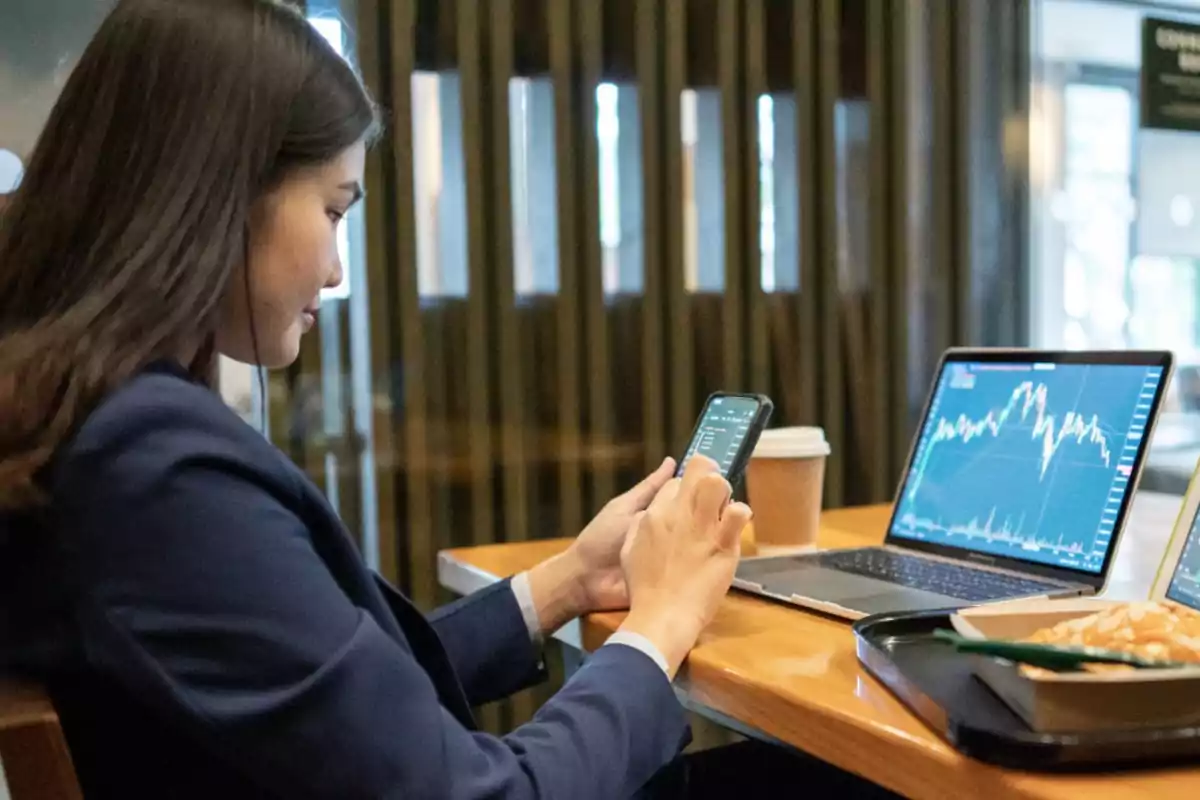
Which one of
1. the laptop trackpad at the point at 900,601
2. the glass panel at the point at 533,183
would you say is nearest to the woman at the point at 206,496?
the laptop trackpad at the point at 900,601

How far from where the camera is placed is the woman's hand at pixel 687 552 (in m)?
0.91

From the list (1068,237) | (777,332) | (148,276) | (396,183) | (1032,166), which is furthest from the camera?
(1068,237)

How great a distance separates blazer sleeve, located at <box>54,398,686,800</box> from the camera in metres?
0.65

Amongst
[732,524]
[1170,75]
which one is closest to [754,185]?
[1170,75]

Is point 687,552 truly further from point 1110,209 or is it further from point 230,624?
point 1110,209

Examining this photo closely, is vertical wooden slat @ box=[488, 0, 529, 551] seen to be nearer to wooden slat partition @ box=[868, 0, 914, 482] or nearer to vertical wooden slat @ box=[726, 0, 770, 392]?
vertical wooden slat @ box=[726, 0, 770, 392]

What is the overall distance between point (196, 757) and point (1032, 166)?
2185 millimetres

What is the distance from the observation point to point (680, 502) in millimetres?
956

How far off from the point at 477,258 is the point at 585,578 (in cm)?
90

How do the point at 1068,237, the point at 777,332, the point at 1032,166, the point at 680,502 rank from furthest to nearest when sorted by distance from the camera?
the point at 1068,237 < the point at 1032,166 < the point at 777,332 < the point at 680,502

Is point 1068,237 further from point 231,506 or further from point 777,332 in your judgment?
point 231,506

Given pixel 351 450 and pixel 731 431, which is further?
pixel 351 450

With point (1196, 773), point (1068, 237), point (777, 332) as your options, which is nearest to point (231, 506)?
point (1196, 773)

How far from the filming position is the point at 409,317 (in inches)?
73.4
